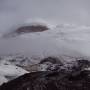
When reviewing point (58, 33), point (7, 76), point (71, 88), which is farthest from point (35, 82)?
point (58, 33)

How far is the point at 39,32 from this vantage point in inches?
2042

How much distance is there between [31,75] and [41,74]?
19.7 inches

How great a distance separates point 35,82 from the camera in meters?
14.6

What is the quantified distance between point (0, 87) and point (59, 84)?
3.24 meters

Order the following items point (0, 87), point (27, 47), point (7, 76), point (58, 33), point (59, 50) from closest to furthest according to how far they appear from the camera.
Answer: point (0, 87), point (7, 76), point (59, 50), point (27, 47), point (58, 33)

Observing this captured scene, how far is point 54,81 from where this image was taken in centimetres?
1427

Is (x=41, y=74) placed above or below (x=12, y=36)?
below

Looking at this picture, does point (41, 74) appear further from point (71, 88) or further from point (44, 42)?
point (44, 42)

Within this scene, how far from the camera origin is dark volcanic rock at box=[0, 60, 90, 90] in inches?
545

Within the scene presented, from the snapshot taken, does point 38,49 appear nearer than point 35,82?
No

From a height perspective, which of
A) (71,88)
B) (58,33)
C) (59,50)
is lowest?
(71,88)

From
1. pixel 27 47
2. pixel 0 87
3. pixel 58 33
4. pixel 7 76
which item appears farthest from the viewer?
pixel 58 33

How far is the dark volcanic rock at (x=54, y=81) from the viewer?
13.8 m

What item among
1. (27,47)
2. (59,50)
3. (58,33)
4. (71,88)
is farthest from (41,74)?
(58,33)
